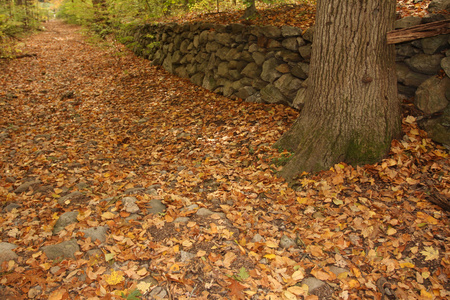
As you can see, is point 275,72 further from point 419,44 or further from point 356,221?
point 356,221

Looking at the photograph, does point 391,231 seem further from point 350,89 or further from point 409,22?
point 409,22

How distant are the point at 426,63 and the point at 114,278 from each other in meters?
4.53

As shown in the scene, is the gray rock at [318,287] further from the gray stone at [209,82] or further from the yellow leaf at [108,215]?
the gray stone at [209,82]

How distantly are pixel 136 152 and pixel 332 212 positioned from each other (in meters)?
3.60

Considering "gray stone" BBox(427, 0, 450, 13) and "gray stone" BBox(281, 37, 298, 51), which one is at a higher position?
"gray stone" BBox(427, 0, 450, 13)

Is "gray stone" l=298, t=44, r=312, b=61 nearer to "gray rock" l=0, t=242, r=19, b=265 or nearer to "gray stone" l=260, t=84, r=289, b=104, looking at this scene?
"gray stone" l=260, t=84, r=289, b=104

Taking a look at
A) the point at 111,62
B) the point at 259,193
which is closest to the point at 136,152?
the point at 259,193

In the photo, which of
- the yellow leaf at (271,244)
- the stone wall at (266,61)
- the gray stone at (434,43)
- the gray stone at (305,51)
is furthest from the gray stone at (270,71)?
the yellow leaf at (271,244)

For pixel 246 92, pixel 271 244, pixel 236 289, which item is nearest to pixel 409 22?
pixel 246 92

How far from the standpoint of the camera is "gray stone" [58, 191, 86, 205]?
3.74 m

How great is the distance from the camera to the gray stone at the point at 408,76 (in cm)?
410

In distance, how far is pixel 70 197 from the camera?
383 centimetres

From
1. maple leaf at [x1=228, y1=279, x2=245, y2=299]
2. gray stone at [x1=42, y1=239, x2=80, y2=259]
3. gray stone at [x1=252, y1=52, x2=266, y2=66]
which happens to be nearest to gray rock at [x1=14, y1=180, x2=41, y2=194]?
gray stone at [x1=42, y1=239, x2=80, y2=259]

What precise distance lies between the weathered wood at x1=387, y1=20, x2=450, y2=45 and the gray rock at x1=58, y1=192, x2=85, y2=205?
4.31 meters
